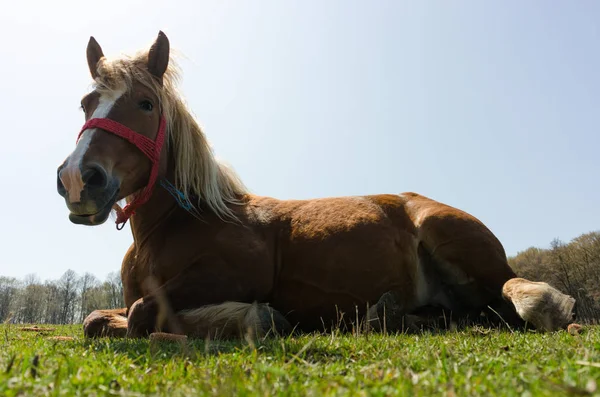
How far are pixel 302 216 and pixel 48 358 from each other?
2895 millimetres

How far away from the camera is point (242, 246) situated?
4059mm

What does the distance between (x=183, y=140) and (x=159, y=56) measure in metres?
0.88

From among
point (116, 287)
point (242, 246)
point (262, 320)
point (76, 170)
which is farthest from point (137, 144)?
point (116, 287)

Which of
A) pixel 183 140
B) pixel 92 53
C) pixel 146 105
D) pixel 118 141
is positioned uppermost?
pixel 92 53

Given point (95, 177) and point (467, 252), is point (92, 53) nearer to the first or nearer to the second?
point (95, 177)

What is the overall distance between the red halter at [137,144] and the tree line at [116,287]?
1.84 m

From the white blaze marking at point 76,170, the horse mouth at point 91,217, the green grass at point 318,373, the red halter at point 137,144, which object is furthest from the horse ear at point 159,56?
the green grass at point 318,373

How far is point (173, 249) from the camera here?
3.98 metres

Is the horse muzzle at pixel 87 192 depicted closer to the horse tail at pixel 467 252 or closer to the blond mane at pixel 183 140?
the blond mane at pixel 183 140

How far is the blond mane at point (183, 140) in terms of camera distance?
4039 millimetres

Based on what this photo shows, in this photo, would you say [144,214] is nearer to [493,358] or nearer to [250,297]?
[250,297]

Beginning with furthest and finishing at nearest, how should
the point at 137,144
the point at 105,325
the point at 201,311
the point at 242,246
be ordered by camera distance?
the point at 242,246
the point at 105,325
the point at 137,144
the point at 201,311

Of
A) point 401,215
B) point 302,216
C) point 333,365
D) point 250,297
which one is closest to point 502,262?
point 401,215

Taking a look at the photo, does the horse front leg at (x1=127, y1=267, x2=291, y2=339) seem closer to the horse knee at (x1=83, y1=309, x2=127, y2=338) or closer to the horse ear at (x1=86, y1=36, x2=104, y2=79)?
the horse knee at (x1=83, y1=309, x2=127, y2=338)
